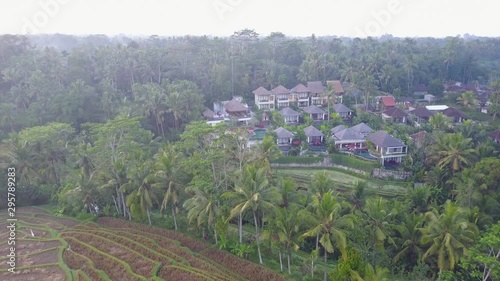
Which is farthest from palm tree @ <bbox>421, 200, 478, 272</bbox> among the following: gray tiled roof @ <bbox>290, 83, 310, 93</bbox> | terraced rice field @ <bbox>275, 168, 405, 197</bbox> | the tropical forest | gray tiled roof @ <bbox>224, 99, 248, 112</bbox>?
gray tiled roof @ <bbox>290, 83, 310, 93</bbox>

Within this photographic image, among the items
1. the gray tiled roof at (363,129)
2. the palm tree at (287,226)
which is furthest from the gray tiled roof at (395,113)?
the palm tree at (287,226)

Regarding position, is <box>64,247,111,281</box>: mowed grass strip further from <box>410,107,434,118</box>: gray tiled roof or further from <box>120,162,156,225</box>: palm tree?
<box>410,107,434,118</box>: gray tiled roof

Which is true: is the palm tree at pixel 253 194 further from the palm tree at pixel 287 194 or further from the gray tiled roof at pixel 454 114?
the gray tiled roof at pixel 454 114

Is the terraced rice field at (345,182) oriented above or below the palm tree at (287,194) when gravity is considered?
below

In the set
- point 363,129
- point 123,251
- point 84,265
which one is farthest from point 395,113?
point 84,265

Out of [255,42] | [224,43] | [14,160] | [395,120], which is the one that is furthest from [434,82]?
[14,160]
